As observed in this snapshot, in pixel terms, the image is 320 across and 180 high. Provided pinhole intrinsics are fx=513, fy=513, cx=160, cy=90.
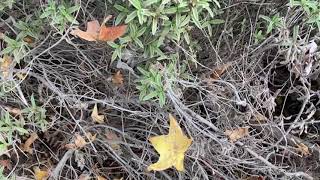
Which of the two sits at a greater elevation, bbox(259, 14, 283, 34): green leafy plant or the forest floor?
bbox(259, 14, 283, 34): green leafy plant

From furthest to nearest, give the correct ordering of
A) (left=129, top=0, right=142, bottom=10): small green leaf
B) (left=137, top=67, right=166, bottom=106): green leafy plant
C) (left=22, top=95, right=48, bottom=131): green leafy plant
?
(left=22, top=95, right=48, bottom=131): green leafy plant < (left=137, top=67, right=166, bottom=106): green leafy plant < (left=129, top=0, right=142, bottom=10): small green leaf

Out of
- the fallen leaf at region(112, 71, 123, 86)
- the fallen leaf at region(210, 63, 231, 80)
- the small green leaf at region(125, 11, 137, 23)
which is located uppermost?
the small green leaf at region(125, 11, 137, 23)

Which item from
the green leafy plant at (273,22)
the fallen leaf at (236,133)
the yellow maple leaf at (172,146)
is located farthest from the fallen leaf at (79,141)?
the green leafy plant at (273,22)

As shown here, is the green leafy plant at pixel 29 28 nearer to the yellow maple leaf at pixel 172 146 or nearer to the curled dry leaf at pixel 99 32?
the curled dry leaf at pixel 99 32

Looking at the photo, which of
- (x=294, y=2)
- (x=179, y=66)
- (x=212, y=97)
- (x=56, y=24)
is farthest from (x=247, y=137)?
(x=56, y=24)

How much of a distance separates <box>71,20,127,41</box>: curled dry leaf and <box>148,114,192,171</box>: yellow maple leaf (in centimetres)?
25

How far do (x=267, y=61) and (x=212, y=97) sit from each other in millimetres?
215

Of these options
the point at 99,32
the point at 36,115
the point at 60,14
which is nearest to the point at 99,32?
the point at 99,32

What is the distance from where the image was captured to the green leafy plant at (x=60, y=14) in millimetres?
1258

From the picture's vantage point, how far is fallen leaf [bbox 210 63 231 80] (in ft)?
4.69

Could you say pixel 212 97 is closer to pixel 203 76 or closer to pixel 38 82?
pixel 203 76

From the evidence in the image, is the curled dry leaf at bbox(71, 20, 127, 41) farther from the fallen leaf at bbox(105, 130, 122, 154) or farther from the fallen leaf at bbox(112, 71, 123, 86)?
the fallen leaf at bbox(105, 130, 122, 154)

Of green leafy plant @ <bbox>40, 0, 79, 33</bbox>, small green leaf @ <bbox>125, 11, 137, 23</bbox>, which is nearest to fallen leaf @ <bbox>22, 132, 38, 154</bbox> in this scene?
green leafy plant @ <bbox>40, 0, 79, 33</bbox>

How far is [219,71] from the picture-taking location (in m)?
1.44
